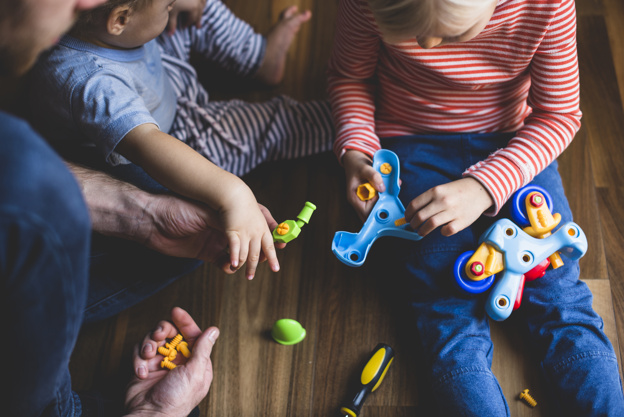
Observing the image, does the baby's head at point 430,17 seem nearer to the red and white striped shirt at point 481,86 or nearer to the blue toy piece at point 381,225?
the red and white striped shirt at point 481,86

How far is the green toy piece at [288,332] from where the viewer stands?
0.97 meters

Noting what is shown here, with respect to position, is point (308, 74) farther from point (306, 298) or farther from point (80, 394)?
point (80, 394)

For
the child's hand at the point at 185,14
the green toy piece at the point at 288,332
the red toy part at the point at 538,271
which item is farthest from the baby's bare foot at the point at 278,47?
the red toy part at the point at 538,271

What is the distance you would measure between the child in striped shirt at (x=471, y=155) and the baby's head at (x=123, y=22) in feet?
0.98

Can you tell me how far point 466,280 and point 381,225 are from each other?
159mm

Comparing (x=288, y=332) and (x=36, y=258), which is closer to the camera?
(x=36, y=258)

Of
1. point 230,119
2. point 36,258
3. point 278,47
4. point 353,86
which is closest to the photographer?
point 36,258

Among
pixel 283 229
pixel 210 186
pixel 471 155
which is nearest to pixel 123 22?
pixel 210 186

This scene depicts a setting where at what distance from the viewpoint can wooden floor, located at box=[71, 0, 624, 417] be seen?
0.95 meters

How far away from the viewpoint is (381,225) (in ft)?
2.92

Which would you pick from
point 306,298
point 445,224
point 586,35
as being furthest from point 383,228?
point 586,35

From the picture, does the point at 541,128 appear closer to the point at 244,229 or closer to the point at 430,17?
the point at 430,17

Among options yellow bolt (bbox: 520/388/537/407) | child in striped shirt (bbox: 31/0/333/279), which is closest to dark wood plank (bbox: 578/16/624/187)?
yellow bolt (bbox: 520/388/537/407)

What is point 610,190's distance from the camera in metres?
1.06
